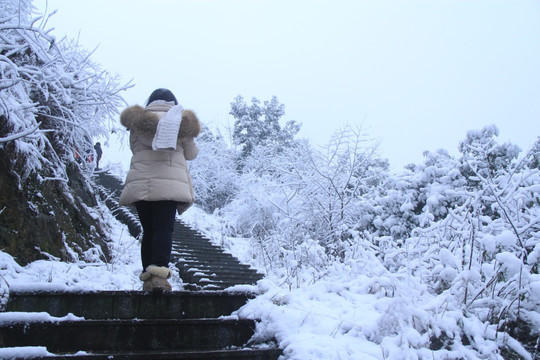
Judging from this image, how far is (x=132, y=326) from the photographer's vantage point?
253cm

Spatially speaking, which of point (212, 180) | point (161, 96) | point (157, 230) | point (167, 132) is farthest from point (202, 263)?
point (212, 180)

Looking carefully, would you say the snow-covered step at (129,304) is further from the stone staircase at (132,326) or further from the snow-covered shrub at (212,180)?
the snow-covered shrub at (212,180)

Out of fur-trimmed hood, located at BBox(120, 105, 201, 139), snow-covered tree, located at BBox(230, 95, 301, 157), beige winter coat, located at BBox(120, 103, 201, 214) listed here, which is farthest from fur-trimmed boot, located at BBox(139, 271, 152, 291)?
snow-covered tree, located at BBox(230, 95, 301, 157)

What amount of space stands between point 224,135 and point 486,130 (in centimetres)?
1707

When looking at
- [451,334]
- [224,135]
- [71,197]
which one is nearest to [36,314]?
[451,334]

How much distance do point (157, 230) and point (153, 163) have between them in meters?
0.55

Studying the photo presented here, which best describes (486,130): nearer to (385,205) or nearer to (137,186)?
(385,205)

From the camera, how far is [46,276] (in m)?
3.62

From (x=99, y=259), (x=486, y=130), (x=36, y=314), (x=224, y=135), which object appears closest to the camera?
(x=36, y=314)

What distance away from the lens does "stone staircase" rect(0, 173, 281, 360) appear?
7.46ft

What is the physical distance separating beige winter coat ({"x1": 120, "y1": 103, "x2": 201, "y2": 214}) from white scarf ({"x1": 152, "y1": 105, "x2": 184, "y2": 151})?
0.33ft

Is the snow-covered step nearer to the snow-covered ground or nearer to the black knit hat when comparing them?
the snow-covered ground

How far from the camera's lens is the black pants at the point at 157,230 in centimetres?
332

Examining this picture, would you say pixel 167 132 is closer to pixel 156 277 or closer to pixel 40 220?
pixel 156 277
